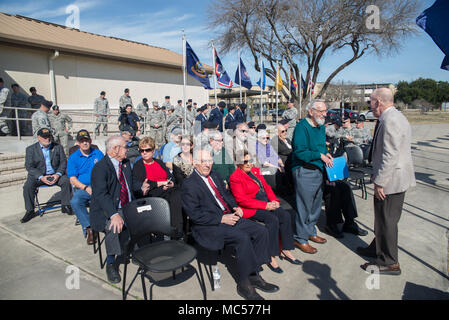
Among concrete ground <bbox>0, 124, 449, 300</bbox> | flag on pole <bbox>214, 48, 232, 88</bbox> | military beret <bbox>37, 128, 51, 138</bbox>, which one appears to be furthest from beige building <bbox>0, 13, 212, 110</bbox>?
concrete ground <bbox>0, 124, 449, 300</bbox>

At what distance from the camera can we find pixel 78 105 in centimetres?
1296

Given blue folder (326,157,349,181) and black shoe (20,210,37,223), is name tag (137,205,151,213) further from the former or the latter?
black shoe (20,210,37,223)

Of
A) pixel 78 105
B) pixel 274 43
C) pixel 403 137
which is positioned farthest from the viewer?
pixel 274 43

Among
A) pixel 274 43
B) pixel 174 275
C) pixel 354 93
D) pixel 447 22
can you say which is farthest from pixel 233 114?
pixel 354 93

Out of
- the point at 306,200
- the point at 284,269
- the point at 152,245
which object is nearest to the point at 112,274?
the point at 152,245

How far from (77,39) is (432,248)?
52.7 feet

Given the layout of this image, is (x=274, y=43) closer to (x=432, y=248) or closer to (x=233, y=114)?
(x=233, y=114)

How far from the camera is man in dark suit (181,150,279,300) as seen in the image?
2.99m

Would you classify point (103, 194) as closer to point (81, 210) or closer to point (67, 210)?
point (81, 210)

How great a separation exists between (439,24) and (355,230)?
3.05 meters

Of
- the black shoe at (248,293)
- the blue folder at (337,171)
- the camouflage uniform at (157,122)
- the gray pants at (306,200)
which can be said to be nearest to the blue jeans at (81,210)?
the black shoe at (248,293)

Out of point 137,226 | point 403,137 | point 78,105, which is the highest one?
point 78,105

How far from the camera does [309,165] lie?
3824 mm

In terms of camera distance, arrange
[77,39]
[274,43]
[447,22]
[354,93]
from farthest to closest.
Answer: [354,93] → [274,43] → [77,39] → [447,22]
